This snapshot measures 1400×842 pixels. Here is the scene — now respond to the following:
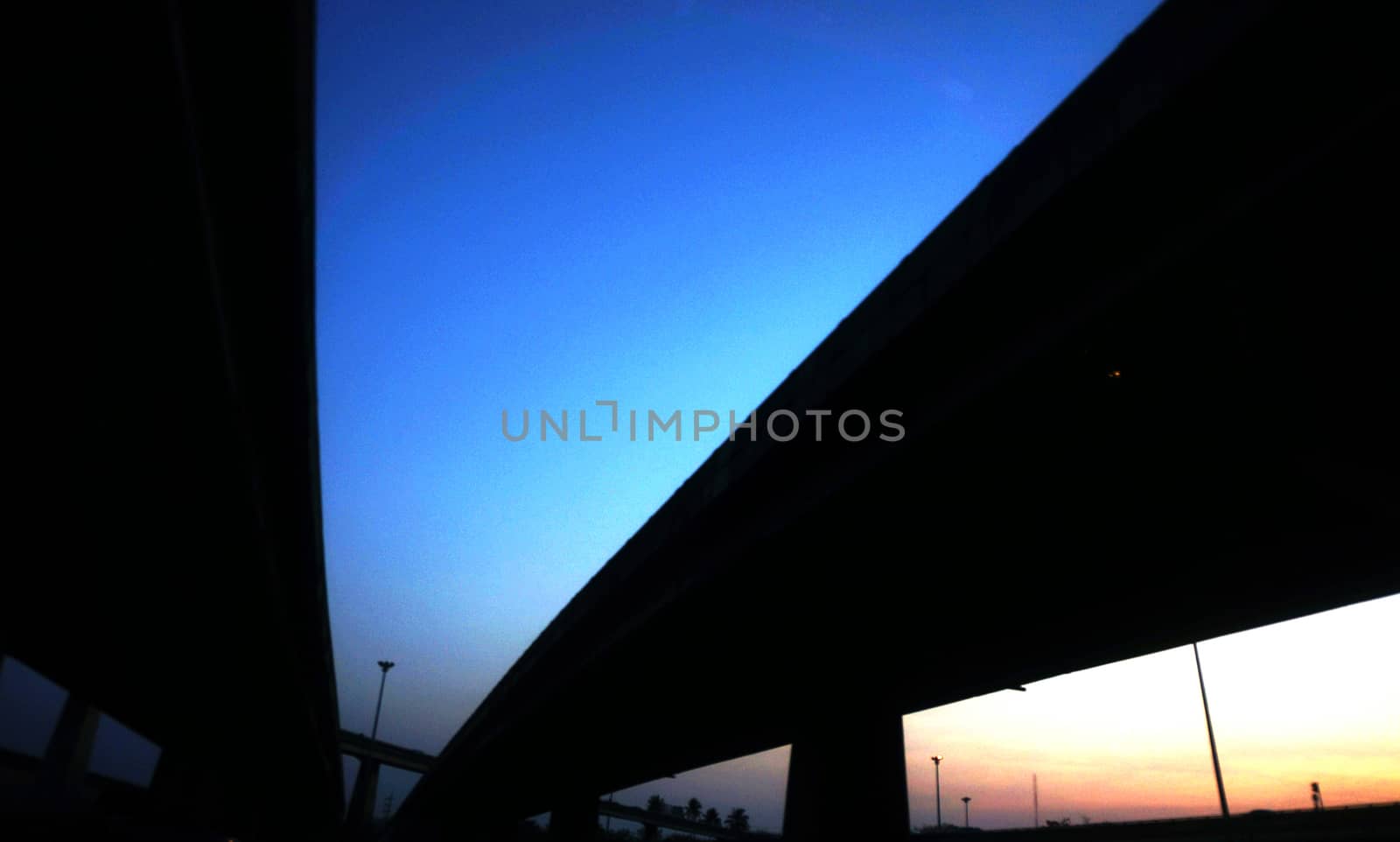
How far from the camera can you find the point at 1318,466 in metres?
11.0

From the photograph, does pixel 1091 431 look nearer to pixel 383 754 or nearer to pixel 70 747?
pixel 70 747

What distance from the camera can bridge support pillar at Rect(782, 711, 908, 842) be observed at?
19141mm

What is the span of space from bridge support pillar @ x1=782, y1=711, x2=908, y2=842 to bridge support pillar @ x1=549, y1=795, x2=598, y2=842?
28688 mm

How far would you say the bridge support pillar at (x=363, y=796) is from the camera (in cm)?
9688

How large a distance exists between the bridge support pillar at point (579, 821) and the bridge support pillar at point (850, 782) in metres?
28.7

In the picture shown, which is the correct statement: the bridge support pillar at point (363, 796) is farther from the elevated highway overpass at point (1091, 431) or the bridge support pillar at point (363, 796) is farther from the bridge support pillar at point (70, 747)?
the elevated highway overpass at point (1091, 431)

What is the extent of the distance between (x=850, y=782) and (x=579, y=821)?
31670 mm

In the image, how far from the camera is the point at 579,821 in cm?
4734

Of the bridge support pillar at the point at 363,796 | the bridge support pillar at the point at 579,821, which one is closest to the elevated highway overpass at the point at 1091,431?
the bridge support pillar at the point at 579,821

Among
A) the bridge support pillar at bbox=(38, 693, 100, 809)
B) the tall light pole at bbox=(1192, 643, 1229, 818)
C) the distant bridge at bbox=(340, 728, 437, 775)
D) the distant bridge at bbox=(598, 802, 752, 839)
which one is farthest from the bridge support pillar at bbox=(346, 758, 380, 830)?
the tall light pole at bbox=(1192, 643, 1229, 818)

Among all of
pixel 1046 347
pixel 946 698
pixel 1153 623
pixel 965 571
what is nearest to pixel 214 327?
pixel 1046 347

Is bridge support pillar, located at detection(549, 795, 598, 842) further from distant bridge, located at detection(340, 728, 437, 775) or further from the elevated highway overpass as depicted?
distant bridge, located at detection(340, 728, 437, 775)

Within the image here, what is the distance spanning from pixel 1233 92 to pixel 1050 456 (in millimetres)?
4984

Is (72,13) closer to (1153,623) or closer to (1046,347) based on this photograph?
(1046,347)
